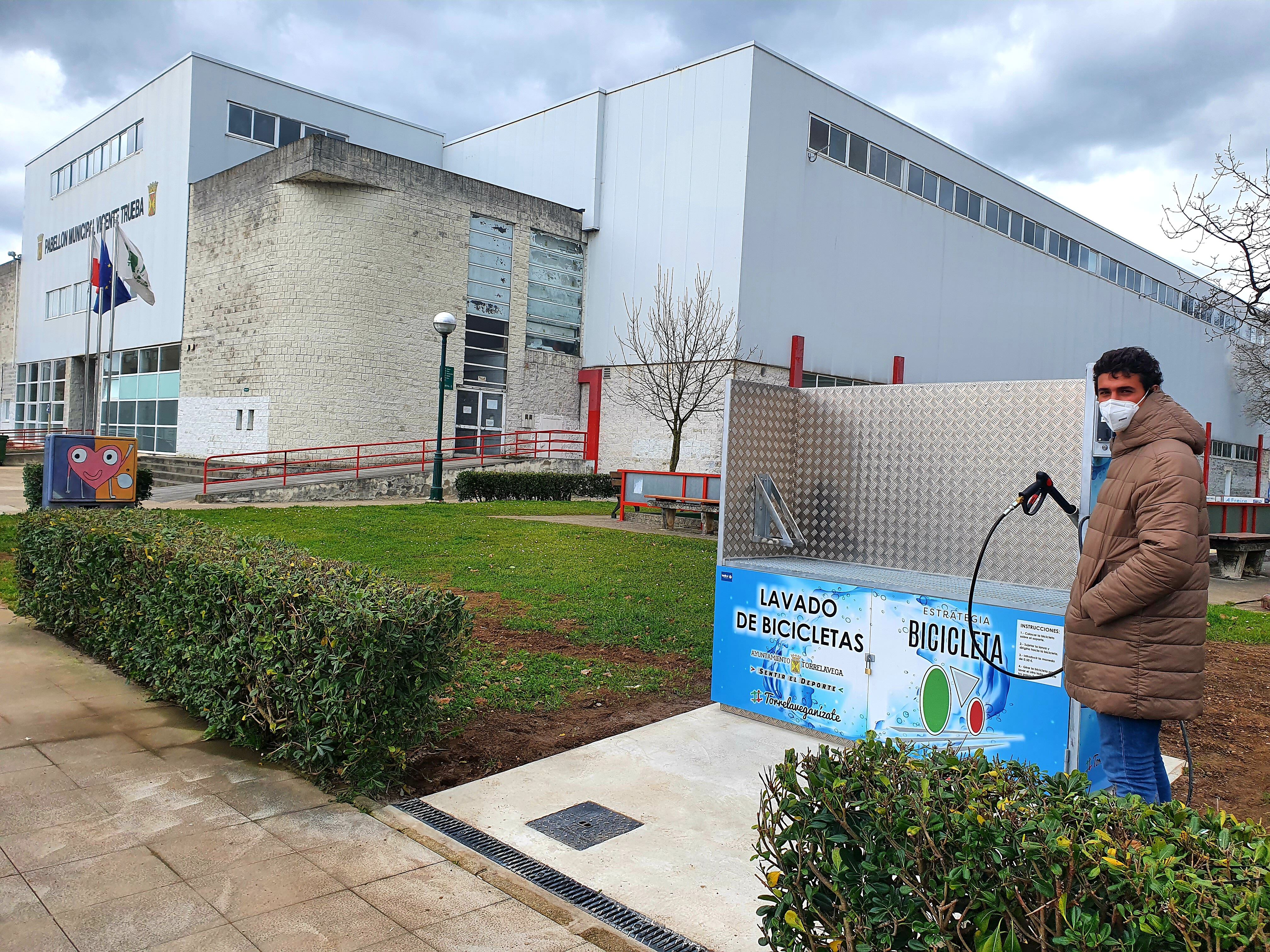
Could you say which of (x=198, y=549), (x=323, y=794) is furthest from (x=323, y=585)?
(x=198, y=549)

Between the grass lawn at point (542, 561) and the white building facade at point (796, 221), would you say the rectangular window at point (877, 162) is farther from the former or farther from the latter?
the grass lawn at point (542, 561)

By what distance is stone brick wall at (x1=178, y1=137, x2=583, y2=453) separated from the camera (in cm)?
2441

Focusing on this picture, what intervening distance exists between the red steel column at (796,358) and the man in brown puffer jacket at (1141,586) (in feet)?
73.4

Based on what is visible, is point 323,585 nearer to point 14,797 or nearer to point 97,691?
point 14,797

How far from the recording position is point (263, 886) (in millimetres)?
3379

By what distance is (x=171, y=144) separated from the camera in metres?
29.6

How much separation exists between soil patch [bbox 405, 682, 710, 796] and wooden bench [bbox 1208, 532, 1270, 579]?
527 inches

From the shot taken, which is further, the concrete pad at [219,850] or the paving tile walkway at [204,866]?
the concrete pad at [219,850]

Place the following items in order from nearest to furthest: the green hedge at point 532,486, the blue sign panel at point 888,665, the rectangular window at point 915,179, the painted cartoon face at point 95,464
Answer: the blue sign panel at point 888,665 < the painted cartoon face at point 95,464 < the green hedge at point 532,486 < the rectangular window at point 915,179

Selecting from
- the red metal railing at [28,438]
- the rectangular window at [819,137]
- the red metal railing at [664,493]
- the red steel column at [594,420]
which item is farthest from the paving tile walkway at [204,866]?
the red metal railing at [28,438]

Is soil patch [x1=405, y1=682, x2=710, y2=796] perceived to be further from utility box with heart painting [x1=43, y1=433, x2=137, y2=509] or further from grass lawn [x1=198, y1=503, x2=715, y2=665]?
utility box with heart painting [x1=43, y1=433, x2=137, y2=509]

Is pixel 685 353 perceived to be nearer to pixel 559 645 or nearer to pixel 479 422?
pixel 479 422

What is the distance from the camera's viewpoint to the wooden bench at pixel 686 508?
16.6 metres

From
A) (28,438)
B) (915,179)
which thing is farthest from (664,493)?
(28,438)
